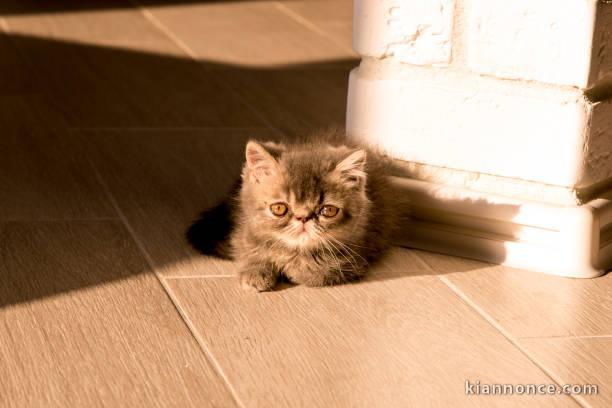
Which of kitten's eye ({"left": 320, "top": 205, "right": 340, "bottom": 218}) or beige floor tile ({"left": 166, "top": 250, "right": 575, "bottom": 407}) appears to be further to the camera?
kitten's eye ({"left": 320, "top": 205, "right": 340, "bottom": 218})

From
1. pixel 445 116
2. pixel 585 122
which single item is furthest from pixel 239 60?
pixel 585 122

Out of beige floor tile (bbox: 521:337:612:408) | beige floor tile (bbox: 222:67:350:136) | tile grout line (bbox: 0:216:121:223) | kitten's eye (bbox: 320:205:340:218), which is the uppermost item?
beige floor tile (bbox: 222:67:350:136)

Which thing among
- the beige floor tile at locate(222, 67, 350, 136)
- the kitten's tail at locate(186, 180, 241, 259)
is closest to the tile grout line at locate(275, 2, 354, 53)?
the beige floor tile at locate(222, 67, 350, 136)

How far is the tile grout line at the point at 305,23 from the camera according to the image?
4508 millimetres

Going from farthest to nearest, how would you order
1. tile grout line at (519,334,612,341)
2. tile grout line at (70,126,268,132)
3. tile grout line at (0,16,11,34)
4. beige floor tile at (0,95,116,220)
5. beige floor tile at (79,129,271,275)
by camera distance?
tile grout line at (0,16,11,34) < tile grout line at (70,126,268,132) < beige floor tile at (0,95,116,220) < beige floor tile at (79,129,271,275) < tile grout line at (519,334,612,341)

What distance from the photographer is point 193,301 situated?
213 centimetres

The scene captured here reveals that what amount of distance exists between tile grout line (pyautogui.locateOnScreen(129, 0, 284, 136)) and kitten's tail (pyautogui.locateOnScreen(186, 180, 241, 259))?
827 mm

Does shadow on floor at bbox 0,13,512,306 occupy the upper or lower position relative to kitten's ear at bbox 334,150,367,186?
lower

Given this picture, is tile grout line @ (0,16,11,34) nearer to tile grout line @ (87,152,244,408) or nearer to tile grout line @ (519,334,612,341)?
tile grout line @ (87,152,244,408)

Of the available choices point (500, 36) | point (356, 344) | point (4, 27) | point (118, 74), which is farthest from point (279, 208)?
point (4, 27)

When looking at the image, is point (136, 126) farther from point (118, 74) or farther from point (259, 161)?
point (259, 161)

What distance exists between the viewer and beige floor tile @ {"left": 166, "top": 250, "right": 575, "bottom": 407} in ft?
5.88

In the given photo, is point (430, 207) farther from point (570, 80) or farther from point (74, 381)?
point (74, 381)

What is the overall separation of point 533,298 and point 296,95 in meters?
1.72
